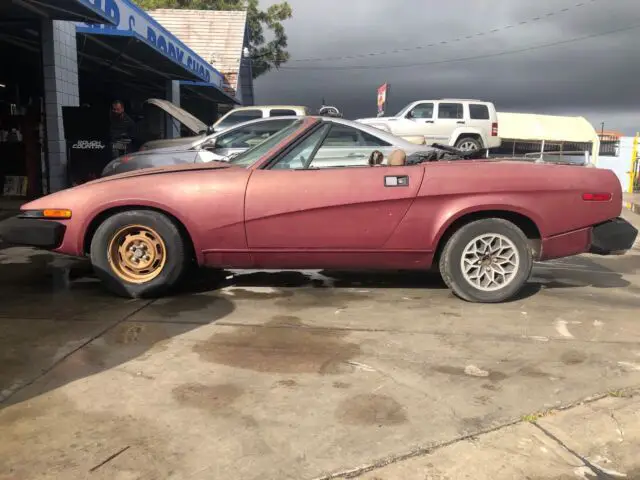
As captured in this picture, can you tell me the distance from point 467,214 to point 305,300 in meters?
1.55

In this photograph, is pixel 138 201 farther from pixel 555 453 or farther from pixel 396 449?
pixel 555 453

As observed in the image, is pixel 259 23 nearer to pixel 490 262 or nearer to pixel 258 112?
pixel 258 112

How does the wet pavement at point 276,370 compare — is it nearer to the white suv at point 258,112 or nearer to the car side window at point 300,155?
the car side window at point 300,155

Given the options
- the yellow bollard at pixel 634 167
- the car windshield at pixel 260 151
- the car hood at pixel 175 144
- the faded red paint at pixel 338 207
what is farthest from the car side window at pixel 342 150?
the yellow bollard at pixel 634 167

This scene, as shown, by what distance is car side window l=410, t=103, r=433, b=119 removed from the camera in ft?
53.8

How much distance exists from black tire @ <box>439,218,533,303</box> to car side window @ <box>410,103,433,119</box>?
12.3 m

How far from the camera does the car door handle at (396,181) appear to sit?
4598mm

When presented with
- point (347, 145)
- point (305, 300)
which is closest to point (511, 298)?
point (305, 300)

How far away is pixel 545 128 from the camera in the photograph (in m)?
28.0

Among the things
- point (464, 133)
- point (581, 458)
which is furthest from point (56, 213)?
point (464, 133)

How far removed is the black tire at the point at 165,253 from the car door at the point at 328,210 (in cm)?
61

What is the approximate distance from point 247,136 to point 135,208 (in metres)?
3.95

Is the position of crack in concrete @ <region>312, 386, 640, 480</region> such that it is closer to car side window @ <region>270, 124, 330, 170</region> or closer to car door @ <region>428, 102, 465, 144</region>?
car side window @ <region>270, 124, 330, 170</region>

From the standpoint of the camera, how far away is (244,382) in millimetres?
3205
